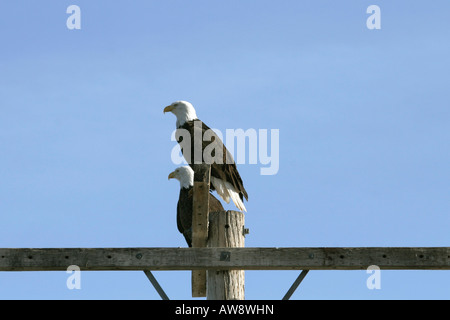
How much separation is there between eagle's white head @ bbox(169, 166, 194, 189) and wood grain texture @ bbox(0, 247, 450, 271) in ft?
13.9

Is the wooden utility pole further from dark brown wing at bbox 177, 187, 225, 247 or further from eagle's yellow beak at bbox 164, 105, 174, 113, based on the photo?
eagle's yellow beak at bbox 164, 105, 174, 113

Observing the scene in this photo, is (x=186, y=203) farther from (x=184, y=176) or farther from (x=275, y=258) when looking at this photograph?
(x=275, y=258)

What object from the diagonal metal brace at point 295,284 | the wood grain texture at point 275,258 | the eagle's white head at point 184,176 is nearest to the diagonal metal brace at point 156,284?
the wood grain texture at point 275,258

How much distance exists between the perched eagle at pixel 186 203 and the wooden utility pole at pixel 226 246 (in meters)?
2.92

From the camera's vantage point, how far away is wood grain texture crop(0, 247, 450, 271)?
19.9ft

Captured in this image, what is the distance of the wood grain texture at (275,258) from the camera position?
19.9 ft

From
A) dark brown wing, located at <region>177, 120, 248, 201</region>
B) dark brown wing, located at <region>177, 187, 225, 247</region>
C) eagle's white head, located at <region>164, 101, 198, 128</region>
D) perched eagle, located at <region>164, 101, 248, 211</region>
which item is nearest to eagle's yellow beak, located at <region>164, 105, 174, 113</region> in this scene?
eagle's white head, located at <region>164, 101, 198, 128</region>

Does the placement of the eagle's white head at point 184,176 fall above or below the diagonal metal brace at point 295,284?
above

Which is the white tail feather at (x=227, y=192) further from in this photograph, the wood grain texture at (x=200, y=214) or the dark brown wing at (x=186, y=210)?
the wood grain texture at (x=200, y=214)
